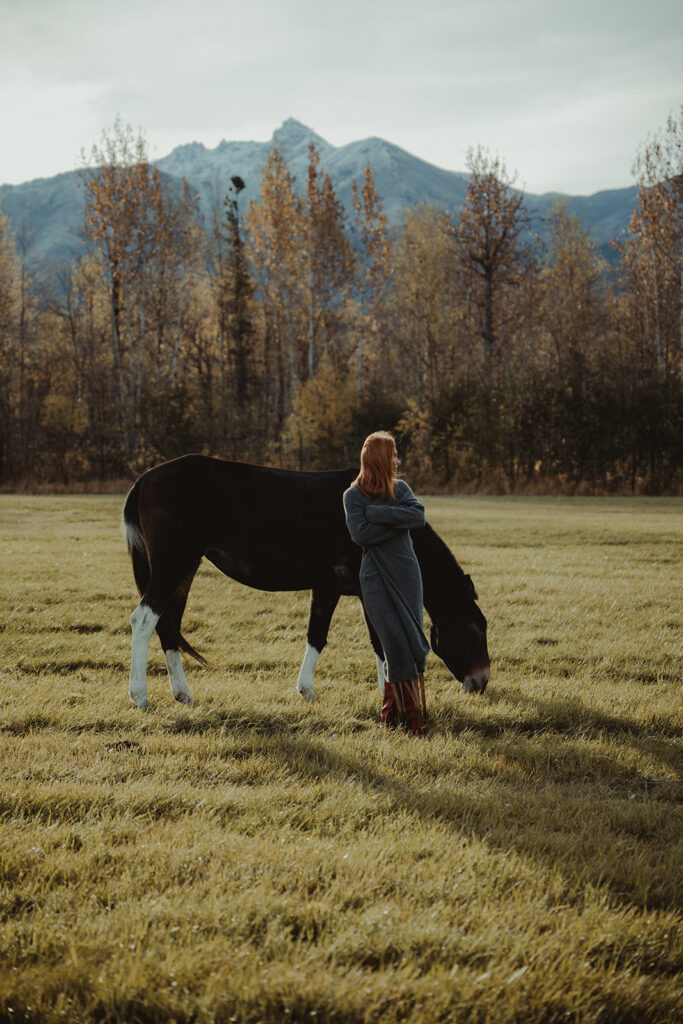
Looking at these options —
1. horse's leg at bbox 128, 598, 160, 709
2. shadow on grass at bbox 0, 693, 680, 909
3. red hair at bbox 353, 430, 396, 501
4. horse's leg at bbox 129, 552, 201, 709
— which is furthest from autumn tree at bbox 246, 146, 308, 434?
shadow on grass at bbox 0, 693, 680, 909

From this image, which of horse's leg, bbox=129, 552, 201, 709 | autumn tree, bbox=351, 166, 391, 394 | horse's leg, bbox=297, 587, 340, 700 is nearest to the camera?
horse's leg, bbox=129, 552, 201, 709

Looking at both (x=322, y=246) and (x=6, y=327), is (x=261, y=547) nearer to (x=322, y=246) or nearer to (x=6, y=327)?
(x=322, y=246)

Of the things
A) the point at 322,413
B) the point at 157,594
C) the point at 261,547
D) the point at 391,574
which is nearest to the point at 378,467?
the point at 391,574

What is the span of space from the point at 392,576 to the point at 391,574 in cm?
1

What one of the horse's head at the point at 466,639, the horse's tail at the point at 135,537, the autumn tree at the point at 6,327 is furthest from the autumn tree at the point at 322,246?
the horse's head at the point at 466,639

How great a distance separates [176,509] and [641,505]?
61.3 ft

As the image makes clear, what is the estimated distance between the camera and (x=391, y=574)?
4730mm

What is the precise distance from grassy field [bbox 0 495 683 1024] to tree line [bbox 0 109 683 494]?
67.4 feet

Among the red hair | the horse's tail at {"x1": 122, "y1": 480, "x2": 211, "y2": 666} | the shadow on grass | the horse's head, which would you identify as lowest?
the shadow on grass

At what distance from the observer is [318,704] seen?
5.08 metres

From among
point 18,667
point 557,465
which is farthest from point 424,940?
point 557,465

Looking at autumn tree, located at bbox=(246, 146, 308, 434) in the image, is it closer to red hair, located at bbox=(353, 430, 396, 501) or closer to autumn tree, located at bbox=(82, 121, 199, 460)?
autumn tree, located at bbox=(82, 121, 199, 460)

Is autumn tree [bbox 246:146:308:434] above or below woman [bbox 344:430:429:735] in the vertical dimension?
above

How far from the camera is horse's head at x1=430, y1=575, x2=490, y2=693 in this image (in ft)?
17.6
